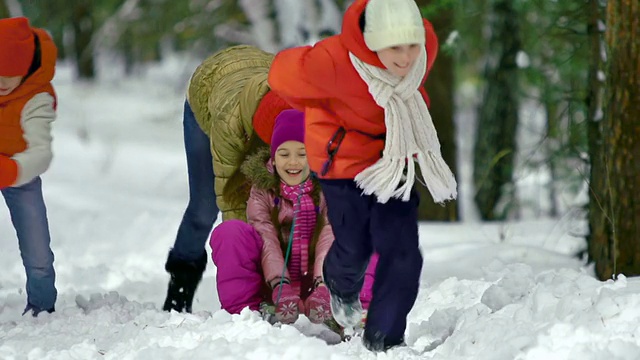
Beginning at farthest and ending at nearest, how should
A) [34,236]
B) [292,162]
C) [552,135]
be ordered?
[552,135] → [34,236] → [292,162]

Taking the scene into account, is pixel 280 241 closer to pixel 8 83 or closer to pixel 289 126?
pixel 289 126

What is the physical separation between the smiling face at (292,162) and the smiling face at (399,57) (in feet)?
3.19

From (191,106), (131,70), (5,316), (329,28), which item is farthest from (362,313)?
(131,70)

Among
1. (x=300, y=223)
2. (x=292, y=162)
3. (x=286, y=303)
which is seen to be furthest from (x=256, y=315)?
(x=292, y=162)

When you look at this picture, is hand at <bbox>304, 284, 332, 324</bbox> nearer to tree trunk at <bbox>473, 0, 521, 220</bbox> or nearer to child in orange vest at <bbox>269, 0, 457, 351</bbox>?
child in orange vest at <bbox>269, 0, 457, 351</bbox>

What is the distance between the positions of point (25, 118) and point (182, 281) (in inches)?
53.4

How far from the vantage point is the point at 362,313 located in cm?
432

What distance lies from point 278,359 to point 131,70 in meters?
31.5

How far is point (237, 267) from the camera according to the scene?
189 inches

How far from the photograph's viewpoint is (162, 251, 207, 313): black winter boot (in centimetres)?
562

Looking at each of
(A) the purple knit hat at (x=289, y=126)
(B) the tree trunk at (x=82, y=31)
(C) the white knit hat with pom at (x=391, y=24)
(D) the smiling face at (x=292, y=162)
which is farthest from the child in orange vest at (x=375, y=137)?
(B) the tree trunk at (x=82, y=31)

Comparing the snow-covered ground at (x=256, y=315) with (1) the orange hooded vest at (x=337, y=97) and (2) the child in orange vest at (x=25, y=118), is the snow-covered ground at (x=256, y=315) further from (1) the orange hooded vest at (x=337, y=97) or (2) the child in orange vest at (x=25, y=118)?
(1) the orange hooded vest at (x=337, y=97)

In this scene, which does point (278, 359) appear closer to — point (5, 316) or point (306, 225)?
point (306, 225)

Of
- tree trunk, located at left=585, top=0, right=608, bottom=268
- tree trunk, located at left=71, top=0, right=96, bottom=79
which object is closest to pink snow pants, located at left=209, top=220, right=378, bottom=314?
tree trunk, located at left=585, top=0, right=608, bottom=268
